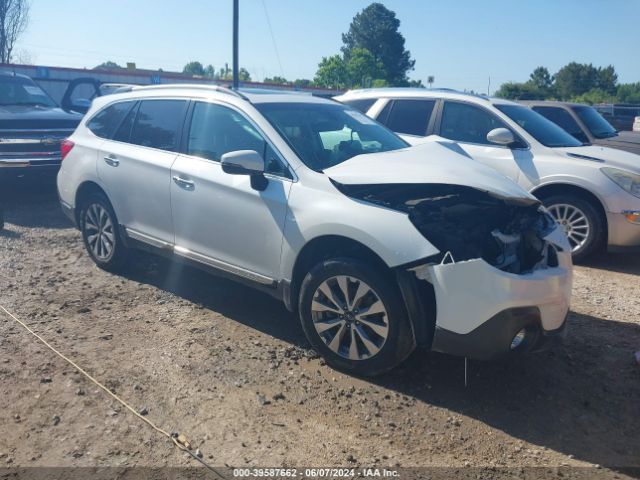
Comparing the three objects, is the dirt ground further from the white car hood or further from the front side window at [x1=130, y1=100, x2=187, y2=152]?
the white car hood

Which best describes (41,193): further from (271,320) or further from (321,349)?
(321,349)

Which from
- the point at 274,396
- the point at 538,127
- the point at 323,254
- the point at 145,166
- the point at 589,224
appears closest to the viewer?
the point at 274,396

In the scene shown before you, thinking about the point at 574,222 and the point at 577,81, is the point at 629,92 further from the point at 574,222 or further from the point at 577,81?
the point at 574,222

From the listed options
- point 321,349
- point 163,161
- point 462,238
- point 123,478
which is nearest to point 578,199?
point 462,238

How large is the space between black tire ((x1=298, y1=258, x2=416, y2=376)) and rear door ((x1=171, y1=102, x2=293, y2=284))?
1.28 ft

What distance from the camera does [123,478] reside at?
2807 mm

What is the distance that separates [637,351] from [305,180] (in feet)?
9.18

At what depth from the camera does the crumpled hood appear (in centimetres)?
367

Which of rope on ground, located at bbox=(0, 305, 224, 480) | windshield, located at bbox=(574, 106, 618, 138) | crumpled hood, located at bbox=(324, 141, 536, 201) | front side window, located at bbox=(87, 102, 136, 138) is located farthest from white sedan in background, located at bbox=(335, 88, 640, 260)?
rope on ground, located at bbox=(0, 305, 224, 480)

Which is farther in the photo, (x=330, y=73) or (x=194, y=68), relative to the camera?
(x=194, y=68)

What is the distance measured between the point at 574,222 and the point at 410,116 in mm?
→ 2428

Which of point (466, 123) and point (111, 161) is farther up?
point (466, 123)

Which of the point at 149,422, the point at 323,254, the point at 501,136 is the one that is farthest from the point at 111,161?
the point at 501,136

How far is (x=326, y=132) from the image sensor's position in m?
4.75
